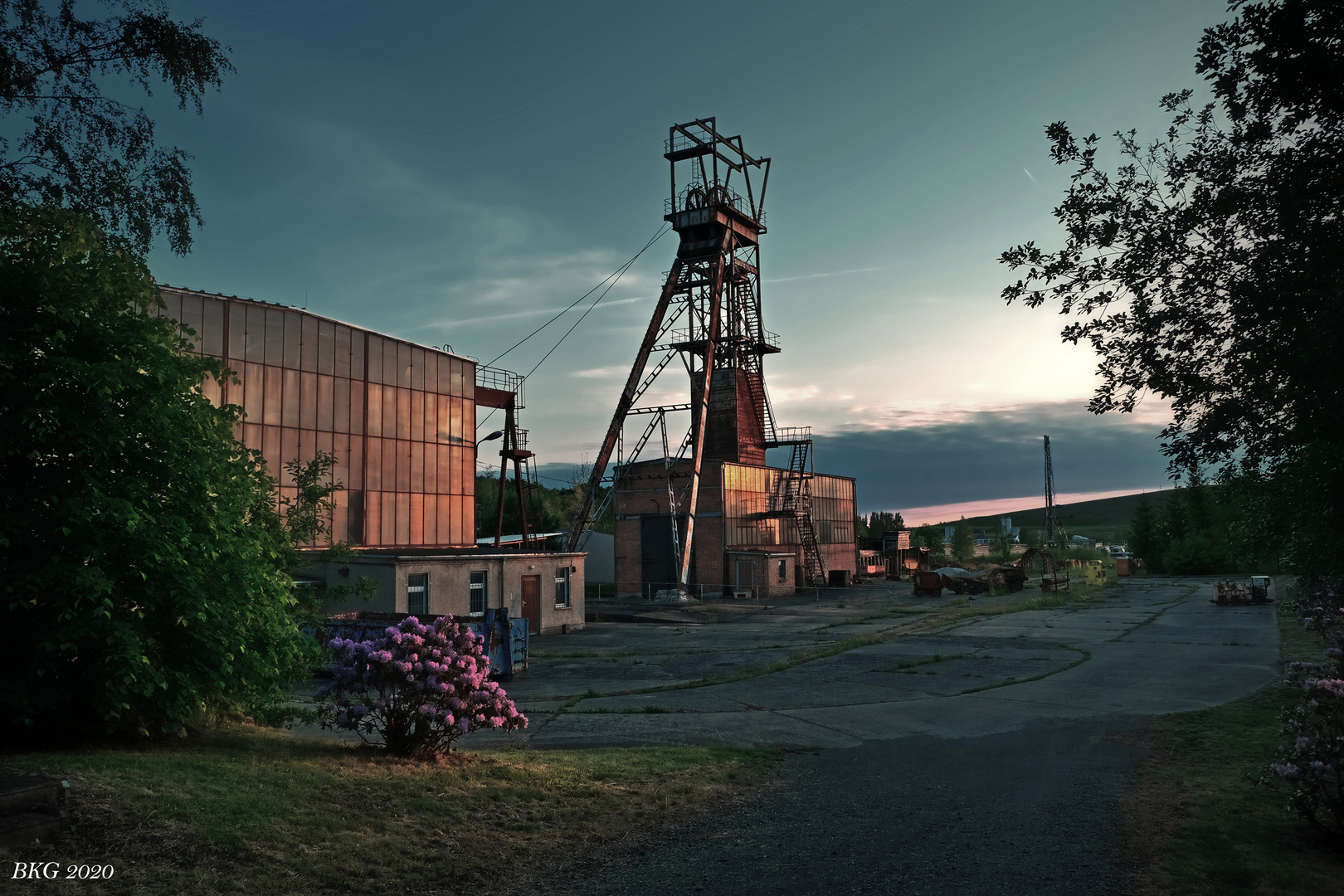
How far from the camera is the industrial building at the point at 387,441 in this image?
25.7 metres

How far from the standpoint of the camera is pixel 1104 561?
7775 cm

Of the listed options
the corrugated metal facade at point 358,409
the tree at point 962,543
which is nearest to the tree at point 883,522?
the tree at point 962,543

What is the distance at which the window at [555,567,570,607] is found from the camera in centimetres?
2905

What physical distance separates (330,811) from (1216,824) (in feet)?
26.6

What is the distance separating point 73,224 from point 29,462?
2474 mm

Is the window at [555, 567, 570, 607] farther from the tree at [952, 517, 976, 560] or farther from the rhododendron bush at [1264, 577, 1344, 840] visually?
the tree at [952, 517, 976, 560]

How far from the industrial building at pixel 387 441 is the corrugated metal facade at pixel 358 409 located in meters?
0.05

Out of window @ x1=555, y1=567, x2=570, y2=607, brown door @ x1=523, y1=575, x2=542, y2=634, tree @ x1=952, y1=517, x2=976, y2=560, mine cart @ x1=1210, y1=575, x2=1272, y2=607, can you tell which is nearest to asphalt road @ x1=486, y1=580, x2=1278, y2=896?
brown door @ x1=523, y1=575, x2=542, y2=634

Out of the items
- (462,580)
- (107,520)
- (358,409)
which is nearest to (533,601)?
(462,580)

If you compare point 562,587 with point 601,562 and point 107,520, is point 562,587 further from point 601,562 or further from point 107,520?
point 601,562

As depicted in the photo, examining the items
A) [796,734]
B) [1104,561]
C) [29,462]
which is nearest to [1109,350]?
[796,734]

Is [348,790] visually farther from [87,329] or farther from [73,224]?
[73,224]

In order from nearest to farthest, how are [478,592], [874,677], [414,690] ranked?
[414,690]
[874,677]
[478,592]

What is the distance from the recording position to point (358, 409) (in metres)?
35.1
